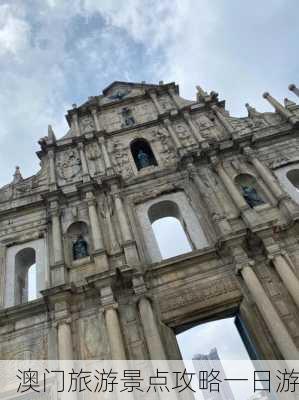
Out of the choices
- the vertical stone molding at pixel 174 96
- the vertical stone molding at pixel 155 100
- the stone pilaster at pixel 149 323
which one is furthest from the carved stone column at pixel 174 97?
the stone pilaster at pixel 149 323

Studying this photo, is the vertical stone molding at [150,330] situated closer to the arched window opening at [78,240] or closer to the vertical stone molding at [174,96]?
the arched window opening at [78,240]

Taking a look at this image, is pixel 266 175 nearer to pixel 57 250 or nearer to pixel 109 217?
pixel 109 217

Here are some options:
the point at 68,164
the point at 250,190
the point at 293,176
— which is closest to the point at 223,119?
the point at 293,176

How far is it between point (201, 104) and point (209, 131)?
1.77 metres

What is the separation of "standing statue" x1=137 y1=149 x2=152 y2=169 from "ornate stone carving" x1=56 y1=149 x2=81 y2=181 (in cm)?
221

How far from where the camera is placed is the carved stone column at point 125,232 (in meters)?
10.0

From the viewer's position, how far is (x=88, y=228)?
1161 centimetres

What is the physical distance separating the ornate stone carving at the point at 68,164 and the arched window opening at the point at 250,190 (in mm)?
5687

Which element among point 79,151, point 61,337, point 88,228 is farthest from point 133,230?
point 79,151

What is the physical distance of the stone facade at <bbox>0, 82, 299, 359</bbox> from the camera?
28.8 ft

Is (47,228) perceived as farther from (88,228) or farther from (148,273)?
(148,273)

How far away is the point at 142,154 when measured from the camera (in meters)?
14.0

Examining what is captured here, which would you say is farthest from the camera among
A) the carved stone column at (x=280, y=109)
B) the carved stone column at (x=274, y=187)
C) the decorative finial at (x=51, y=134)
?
the decorative finial at (x=51, y=134)

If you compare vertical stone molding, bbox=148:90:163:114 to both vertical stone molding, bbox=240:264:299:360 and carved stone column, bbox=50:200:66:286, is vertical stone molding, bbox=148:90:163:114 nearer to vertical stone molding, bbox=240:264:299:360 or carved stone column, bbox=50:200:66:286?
carved stone column, bbox=50:200:66:286
